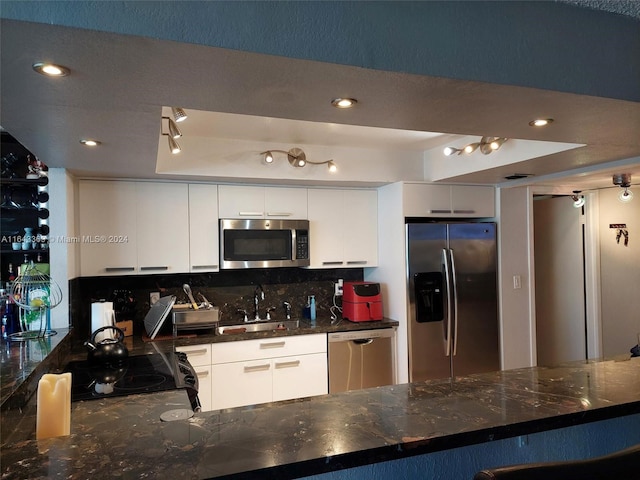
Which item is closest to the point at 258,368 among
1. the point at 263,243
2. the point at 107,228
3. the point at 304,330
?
the point at 304,330

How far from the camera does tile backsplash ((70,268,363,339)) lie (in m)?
3.59

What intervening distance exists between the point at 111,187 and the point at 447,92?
2.72 metres

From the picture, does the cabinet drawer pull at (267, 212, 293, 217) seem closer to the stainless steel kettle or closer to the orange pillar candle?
the stainless steel kettle

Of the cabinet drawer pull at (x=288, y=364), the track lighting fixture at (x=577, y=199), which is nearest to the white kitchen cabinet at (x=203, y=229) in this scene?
the cabinet drawer pull at (x=288, y=364)

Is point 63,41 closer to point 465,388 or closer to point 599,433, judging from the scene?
point 465,388

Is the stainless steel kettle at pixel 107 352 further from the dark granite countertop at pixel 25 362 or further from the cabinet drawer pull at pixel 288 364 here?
the cabinet drawer pull at pixel 288 364

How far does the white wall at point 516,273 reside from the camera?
13.3ft

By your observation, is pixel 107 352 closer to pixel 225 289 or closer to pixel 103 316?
pixel 103 316

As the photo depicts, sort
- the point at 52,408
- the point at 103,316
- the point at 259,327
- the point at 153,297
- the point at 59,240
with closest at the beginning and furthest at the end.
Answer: the point at 52,408 → the point at 59,240 → the point at 103,316 → the point at 153,297 → the point at 259,327

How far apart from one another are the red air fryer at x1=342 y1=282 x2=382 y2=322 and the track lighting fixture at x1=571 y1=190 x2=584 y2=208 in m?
2.17

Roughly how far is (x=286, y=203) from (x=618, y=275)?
132 inches

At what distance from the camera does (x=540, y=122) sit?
6.34 feet

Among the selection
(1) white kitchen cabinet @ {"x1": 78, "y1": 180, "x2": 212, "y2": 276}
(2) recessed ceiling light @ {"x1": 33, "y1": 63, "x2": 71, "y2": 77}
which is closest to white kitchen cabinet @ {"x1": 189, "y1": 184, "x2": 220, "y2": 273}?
(1) white kitchen cabinet @ {"x1": 78, "y1": 180, "x2": 212, "y2": 276}

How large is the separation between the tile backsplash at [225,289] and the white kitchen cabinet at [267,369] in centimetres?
56
